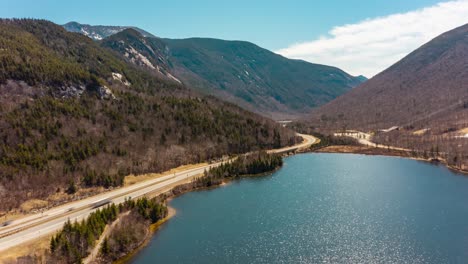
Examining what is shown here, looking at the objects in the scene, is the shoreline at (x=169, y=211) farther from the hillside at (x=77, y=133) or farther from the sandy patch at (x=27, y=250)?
the hillside at (x=77, y=133)

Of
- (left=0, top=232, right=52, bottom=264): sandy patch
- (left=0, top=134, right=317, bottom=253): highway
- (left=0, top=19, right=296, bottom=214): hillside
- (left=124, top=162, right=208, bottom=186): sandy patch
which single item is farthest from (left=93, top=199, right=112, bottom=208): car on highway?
(left=0, top=232, right=52, bottom=264): sandy patch

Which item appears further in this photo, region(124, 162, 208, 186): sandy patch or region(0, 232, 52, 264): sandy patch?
region(124, 162, 208, 186): sandy patch

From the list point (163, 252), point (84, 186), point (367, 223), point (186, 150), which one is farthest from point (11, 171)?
point (367, 223)

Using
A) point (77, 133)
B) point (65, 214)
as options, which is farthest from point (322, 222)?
point (77, 133)

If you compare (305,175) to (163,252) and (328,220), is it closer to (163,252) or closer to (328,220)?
(328,220)

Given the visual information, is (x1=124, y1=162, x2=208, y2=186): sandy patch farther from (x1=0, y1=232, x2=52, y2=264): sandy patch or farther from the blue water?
(x1=0, y1=232, x2=52, y2=264): sandy patch

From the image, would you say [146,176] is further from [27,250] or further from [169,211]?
[27,250]

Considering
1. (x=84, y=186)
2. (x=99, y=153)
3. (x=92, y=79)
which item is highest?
(x=92, y=79)
